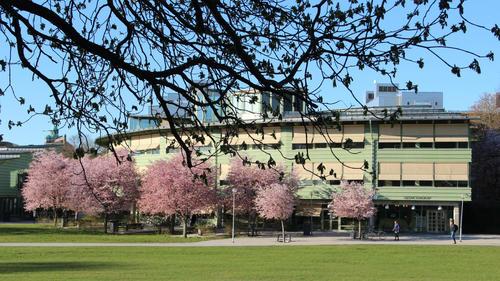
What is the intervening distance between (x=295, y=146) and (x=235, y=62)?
159ft

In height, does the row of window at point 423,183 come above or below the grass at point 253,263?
above

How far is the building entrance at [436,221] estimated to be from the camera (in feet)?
180

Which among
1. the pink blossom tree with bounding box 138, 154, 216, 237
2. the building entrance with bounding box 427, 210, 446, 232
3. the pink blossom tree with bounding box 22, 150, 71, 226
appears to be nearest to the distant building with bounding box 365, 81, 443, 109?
the building entrance with bounding box 427, 210, 446, 232

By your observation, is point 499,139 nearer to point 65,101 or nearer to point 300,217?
point 300,217

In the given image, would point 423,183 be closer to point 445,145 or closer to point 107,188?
point 445,145

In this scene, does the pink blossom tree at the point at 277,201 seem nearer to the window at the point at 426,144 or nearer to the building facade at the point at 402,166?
the building facade at the point at 402,166

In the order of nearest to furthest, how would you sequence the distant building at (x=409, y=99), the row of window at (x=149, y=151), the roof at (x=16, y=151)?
the row of window at (x=149, y=151)
the roof at (x=16, y=151)
the distant building at (x=409, y=99)

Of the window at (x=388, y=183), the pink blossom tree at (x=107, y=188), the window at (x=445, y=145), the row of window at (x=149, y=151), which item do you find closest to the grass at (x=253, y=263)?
the window at (x=388, y=183)

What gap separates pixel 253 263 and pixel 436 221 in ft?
106

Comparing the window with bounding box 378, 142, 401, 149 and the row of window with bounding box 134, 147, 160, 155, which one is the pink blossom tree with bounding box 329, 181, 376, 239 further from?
the row of window with bounding box 134, 147, 160, 155

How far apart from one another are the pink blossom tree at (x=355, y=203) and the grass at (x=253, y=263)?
8883 millimetres

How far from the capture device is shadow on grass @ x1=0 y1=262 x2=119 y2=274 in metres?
23.9

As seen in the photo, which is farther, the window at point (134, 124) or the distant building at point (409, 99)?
the distant building at point (409, 99)

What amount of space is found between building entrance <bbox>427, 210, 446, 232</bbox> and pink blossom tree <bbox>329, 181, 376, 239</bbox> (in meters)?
8.59
